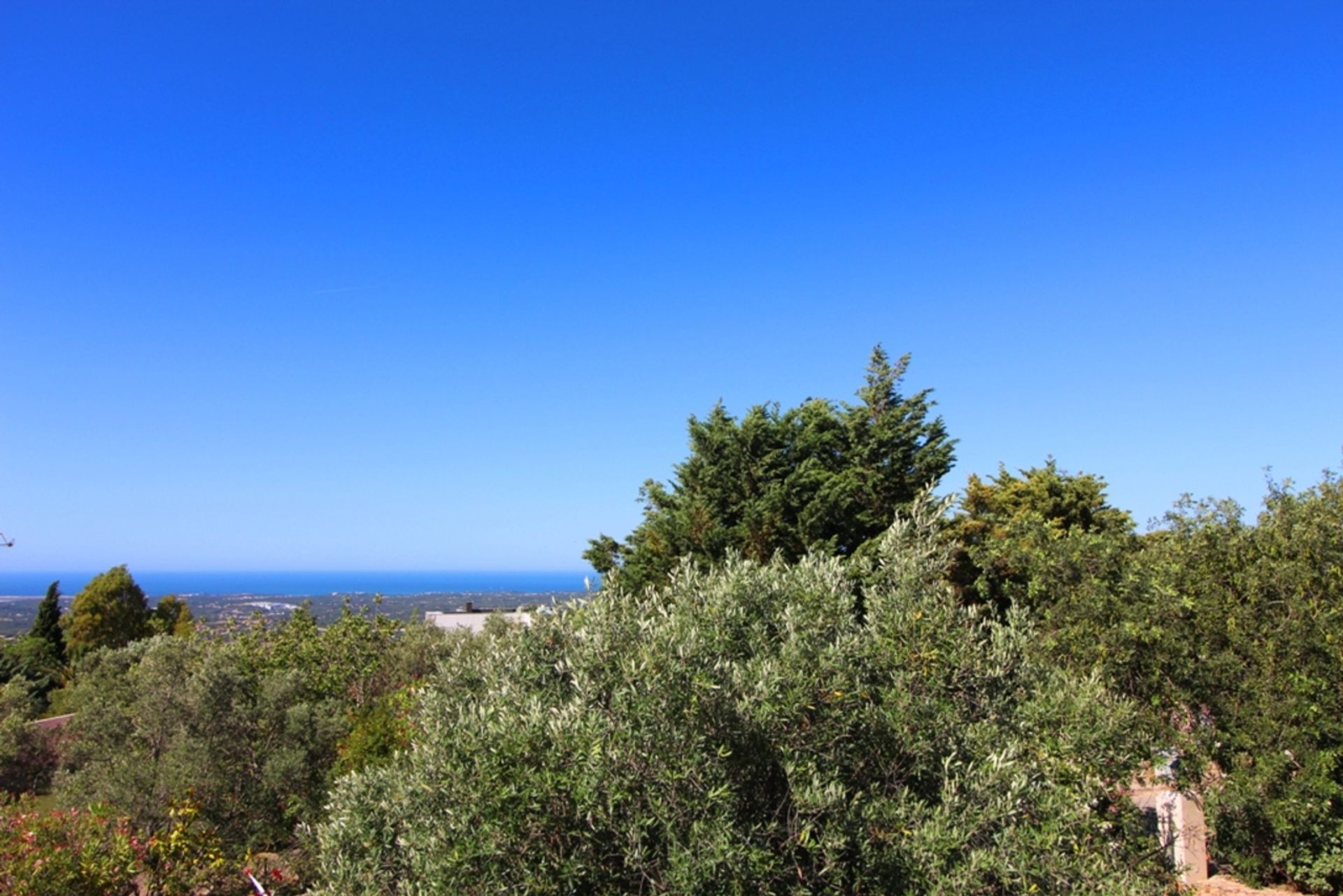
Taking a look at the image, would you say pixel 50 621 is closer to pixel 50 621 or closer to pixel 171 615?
pixel 50 621

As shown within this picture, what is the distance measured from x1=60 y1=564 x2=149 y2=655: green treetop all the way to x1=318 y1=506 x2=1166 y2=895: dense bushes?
41572mm

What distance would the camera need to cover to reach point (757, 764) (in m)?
5.20

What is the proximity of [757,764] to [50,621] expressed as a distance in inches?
1936

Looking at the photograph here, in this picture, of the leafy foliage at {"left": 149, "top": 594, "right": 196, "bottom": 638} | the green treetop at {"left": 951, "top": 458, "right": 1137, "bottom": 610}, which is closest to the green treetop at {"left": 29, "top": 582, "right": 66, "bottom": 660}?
the leafy foliage at {"left": 149, "top": 594, "right": 196, "bottom": 638}

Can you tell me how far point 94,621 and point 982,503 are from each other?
41.9 meters

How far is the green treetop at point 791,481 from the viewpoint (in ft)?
76.3

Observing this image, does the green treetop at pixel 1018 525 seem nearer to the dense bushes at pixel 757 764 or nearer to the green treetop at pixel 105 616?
the dense bushes at pixel 757 764

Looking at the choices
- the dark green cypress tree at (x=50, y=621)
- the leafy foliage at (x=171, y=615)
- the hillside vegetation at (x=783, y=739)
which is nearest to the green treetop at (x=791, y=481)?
the hillside vegetation at (x=783, y=739)

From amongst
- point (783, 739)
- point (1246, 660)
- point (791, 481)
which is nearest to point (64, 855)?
point (783, 739)

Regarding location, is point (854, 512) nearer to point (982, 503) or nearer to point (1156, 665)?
point (982, 503)

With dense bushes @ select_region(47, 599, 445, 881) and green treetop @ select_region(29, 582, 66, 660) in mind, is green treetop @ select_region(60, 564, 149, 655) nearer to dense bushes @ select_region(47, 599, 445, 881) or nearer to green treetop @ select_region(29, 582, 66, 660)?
green treetop @ select_region(29, 582, 66, 660)

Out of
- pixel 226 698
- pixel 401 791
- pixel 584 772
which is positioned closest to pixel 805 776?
pixel 584 772

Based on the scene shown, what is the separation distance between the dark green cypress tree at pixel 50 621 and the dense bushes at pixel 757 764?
149 ft

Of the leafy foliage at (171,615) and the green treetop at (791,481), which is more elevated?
the green treetop at (791,481)
